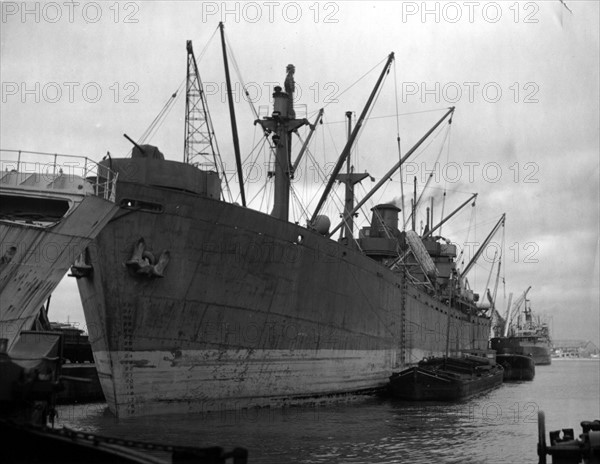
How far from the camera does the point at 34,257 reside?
45.3ft

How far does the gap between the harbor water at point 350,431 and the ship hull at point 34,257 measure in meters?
3.92

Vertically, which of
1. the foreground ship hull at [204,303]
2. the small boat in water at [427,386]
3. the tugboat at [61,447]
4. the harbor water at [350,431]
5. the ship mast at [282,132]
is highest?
the ship mast at [282,132]

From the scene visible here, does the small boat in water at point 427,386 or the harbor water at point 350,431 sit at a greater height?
the small boat in water at point 427,386

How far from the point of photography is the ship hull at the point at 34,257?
13.4 m

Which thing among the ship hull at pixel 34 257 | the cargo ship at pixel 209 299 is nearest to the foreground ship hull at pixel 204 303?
the cargo ship at pixel 209 299

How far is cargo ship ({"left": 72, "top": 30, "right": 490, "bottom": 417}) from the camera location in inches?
712

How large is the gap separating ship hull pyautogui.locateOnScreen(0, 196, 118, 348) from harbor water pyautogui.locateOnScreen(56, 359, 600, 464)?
3.92 metres

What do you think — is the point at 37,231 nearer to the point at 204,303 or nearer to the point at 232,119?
the point at 204,303

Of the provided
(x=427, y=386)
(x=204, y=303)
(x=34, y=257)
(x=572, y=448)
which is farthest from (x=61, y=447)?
(x=427, y=386)

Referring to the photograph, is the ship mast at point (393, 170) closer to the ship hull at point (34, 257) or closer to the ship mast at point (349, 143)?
the ship mast at point (349, 143)

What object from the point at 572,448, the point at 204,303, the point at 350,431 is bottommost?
the point at 350,431

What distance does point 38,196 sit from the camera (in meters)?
14.2

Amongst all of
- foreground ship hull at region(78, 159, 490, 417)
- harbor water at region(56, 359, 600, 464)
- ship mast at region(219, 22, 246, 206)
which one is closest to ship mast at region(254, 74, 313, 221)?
ship mast at region(219, 22, 246, 206)

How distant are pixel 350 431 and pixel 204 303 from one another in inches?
216
